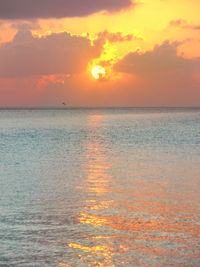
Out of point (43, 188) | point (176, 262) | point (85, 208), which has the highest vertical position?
point (43, 188)

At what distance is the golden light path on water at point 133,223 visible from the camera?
9188 millimetres

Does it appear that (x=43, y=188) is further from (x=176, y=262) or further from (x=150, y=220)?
(x=176, y=262)

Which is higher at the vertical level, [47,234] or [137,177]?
Answer: [137,177]

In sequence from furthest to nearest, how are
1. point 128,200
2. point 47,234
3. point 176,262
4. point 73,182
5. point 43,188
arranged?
point 73,182 < point 43,188 < point 128,200 < point 47,234 < point 176,262

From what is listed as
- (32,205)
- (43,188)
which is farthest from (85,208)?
(43,188)

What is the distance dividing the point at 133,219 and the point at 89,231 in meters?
1.71

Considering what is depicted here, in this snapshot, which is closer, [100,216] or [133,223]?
[133,223]

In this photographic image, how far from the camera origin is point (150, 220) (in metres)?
12.0

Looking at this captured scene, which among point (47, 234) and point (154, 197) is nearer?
point (47, 234)

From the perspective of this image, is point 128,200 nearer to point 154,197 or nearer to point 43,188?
point 154,197

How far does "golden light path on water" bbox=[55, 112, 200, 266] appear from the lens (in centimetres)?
919

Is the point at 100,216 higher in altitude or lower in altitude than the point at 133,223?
higher

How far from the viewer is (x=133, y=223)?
11.6 m

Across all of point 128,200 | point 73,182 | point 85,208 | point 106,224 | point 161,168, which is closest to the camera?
point 106,224
